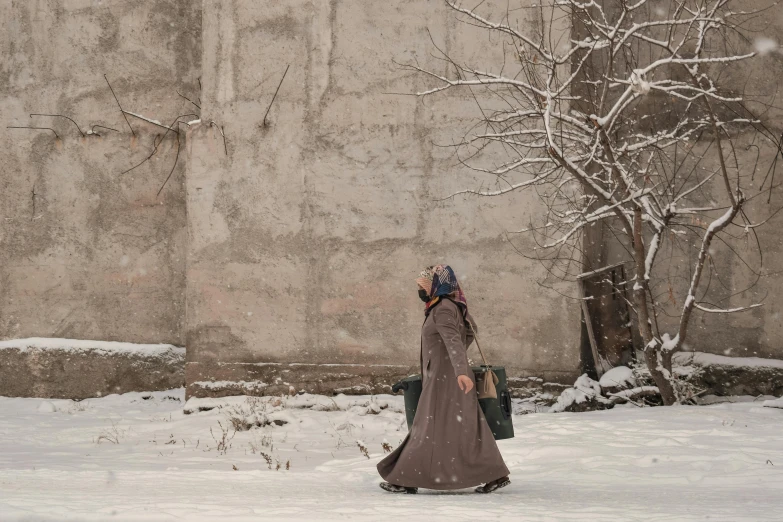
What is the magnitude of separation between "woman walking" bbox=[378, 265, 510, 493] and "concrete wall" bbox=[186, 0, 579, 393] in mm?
3853

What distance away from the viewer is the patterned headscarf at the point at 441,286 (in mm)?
6398

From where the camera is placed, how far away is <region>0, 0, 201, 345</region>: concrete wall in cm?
1215

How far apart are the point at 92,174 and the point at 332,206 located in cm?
390

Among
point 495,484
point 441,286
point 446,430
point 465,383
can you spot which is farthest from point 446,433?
point 441,286

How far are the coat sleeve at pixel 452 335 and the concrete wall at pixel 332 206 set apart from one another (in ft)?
12.7

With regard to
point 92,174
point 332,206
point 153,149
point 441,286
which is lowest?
point 441,286

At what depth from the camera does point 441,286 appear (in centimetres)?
639

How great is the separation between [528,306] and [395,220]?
1.85 meters

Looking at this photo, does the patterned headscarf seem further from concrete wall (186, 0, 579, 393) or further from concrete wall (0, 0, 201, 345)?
concrete wall (0, 0, 201, 345)

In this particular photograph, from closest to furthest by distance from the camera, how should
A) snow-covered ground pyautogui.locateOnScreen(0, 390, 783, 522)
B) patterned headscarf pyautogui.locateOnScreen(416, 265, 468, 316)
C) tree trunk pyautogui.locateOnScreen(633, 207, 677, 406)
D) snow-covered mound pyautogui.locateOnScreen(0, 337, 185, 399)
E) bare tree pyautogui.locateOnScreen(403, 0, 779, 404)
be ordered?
1. snow-covered ground pyautogui.locateOnScreen(0, 390, 783, 522)
2. patterned headscarf pyautogui.locateOnScreen(416, 265, 468, 316)
3. tree trunk pyautogui.locateOnScreen(633, 207, 677, 406)
4. bare tree pyautogui.locateOnScreen(403, 0, 779, 404)
5. snow-covered mound pyautogui.locateOnScreen(0, 337, 185, 399)

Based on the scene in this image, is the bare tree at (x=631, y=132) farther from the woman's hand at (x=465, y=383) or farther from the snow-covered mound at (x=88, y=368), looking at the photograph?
the snow-covered mound at (x=88, y=368)

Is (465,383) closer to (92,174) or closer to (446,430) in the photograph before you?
(446,430)

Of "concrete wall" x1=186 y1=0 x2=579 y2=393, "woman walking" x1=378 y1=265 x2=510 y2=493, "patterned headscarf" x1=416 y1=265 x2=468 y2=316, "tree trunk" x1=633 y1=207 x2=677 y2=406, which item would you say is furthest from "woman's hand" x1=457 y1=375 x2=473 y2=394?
"concrete wall" x1=186 y1=0 x2=579 y2=393

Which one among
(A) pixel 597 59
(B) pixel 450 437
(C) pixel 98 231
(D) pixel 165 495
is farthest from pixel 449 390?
(C) pixel 98 231
